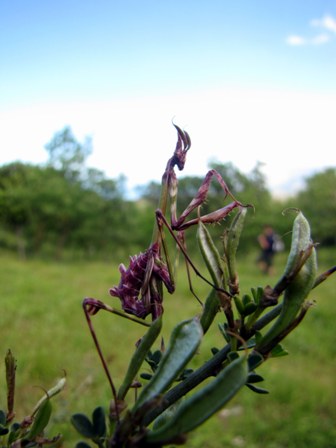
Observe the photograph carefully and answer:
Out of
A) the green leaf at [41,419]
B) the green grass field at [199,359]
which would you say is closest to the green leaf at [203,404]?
the green leaf at [41,419]

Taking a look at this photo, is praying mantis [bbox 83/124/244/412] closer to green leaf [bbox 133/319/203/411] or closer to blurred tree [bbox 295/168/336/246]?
green leaf [bbox 133/319/203/411]

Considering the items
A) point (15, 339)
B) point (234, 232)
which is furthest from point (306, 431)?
point (234, 232)

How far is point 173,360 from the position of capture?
0.85 feet

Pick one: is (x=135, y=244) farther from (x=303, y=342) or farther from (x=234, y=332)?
(x=234, y=332)

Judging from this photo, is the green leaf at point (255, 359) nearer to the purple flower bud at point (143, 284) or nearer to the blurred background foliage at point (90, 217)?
the purple flower bud at point (143, 284)

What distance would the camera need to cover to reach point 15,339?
12.1ft

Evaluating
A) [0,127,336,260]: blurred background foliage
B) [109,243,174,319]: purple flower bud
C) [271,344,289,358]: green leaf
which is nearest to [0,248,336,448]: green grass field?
[109,243,174,319]: purple flower bud

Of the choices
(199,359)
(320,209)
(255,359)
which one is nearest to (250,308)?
(255,359)

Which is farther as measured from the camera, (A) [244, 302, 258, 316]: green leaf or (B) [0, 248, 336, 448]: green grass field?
(B) [0, 248, 336, 448]: green grass field

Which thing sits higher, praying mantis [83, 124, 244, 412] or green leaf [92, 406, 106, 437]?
praying mantis [83, 124, 244, 412]

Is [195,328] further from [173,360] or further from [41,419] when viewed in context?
[41,419]

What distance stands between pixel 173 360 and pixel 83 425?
0.36ft

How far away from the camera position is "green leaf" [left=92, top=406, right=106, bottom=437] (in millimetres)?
321

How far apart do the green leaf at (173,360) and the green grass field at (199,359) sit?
1.14 meters
